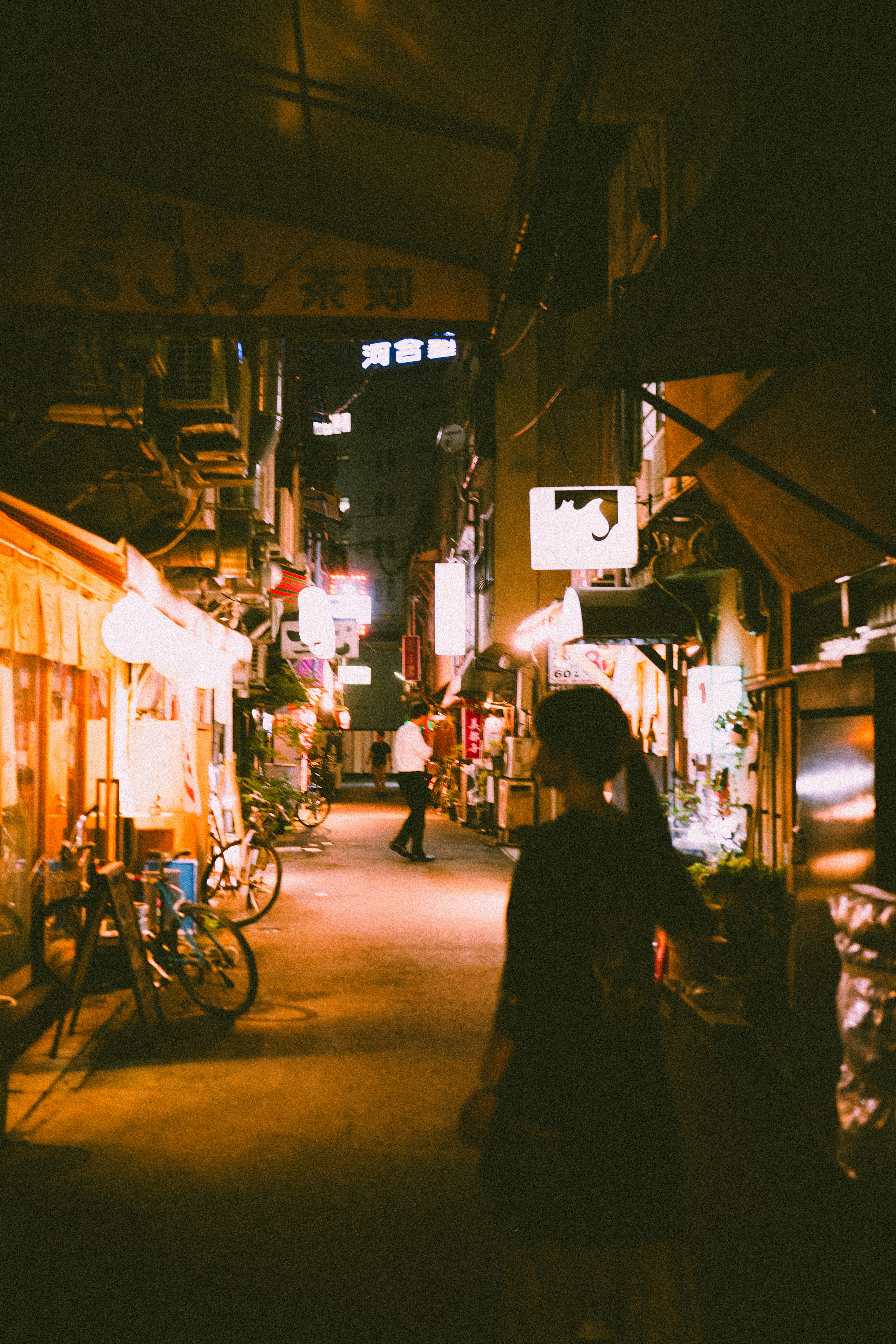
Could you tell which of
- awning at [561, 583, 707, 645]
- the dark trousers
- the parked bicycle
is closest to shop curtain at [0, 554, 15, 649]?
the parked bicycle

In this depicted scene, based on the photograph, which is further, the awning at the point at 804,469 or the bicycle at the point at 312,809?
the bicycle at the point at 312,809

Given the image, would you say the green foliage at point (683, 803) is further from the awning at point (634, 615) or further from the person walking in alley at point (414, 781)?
the person walking in alley at point (414, 781)

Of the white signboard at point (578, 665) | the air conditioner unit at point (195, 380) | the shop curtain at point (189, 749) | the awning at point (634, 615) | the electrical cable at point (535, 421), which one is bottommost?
the shop curtain at point (189, 749)

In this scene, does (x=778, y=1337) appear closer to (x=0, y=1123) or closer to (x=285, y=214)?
(x=0, y=1123)

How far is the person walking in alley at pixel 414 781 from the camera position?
2059 cm

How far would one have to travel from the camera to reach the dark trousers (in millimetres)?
20578

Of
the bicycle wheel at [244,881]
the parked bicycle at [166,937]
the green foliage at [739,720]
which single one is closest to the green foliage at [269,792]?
the bicycle wheel at [244,881]

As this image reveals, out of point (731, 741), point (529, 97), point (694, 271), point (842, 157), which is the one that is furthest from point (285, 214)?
point (731, 741)

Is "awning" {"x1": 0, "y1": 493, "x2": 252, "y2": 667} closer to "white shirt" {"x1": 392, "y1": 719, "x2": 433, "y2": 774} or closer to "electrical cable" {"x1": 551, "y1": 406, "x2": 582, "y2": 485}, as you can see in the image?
"white shirt" {"x1": 392, "y1": 719, "x2": 433, "y2": 774}

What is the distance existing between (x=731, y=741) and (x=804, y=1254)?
262 inches

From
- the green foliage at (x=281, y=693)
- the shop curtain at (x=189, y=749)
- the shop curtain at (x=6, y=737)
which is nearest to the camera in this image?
the shop curtain at (x=6, y=737)

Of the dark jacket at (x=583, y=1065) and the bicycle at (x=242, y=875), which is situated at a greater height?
the dark jacket at (x=583, y=1065)

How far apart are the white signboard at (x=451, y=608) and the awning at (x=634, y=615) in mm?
16315

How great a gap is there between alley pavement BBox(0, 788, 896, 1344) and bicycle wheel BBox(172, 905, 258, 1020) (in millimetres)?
231
